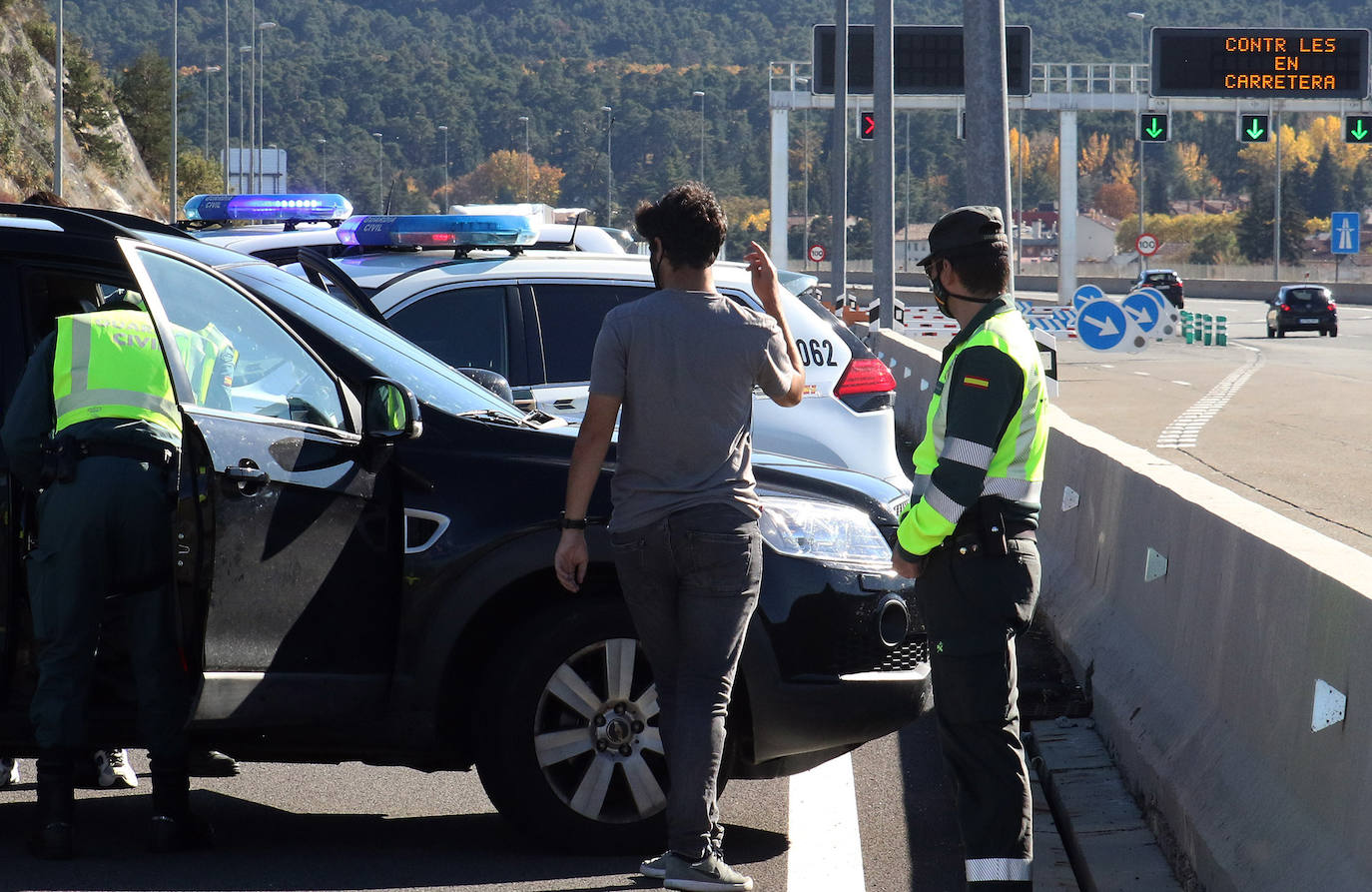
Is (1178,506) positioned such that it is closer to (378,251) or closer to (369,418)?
(369,418)

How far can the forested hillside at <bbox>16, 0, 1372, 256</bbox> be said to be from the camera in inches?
5901

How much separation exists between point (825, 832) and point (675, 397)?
1589 millimetres

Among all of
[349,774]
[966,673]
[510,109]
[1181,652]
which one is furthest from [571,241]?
[510,109]

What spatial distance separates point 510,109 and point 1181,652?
513 ft

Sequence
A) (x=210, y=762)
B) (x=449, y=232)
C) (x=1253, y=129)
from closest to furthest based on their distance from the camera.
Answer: (x=210, y=762), (x=449, y=232), (x=1253, y=129)

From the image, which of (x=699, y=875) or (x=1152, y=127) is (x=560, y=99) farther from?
(x=699, y=875)

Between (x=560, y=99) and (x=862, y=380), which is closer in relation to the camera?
(x=862, y=380)

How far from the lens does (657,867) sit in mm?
4812

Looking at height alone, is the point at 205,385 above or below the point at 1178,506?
above

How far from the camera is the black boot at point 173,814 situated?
511 centimetres

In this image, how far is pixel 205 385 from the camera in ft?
17.0

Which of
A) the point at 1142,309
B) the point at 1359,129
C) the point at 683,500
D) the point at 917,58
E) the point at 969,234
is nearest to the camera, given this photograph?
the point at 969,234

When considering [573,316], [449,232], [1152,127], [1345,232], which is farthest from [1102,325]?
[1345,232]

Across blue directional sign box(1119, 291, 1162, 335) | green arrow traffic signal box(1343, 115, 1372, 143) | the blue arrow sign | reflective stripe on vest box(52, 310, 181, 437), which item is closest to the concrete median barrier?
reflective stripe on vest box(52, 310, 181, 437)
